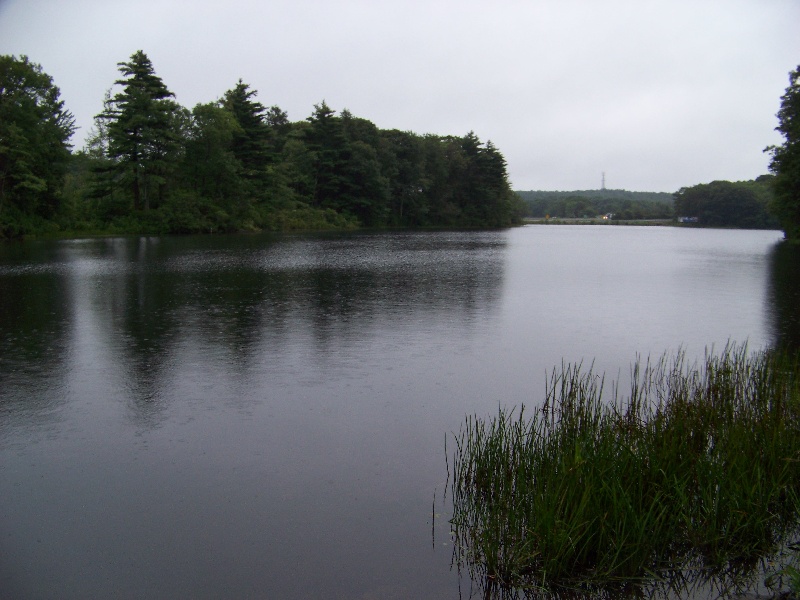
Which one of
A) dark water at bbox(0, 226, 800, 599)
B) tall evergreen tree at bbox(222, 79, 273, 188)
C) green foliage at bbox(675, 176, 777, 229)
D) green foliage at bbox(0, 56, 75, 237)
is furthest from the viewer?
green foliage at bbox(675, 176, 777, 229)

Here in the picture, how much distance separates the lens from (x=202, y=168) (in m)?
57.1

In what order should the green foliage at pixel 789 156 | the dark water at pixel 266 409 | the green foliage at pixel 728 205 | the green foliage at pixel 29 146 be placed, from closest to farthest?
the dark water at pixel 266 409, the green foliage at pixel 29 146, the green foliage at pixel 789 156, the green foliage at pixel 728 205

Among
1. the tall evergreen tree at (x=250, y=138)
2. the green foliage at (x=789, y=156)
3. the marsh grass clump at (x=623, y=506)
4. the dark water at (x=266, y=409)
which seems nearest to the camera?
the marsh grass clump at (x=623, y=506)

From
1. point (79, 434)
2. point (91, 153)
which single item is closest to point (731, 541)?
point (79, 434)

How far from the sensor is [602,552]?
443 centimetres

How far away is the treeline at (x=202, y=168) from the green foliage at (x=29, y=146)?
0.24ft

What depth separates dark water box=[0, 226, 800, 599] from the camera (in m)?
4.64

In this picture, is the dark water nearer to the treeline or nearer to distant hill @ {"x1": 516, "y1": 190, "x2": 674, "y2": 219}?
the treeline

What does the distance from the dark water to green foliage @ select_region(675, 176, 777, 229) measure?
107m

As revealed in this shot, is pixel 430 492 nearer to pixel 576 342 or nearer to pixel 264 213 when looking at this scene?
pixel 576 342

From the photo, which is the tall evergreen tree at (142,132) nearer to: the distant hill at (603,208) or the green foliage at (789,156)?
the green foliage at (789,156)

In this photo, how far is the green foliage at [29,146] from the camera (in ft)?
130

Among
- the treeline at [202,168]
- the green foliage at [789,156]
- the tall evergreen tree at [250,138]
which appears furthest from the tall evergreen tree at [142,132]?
the green foliage at [789,156]

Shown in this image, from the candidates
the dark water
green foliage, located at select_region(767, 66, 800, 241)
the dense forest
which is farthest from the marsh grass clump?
the dense forest
